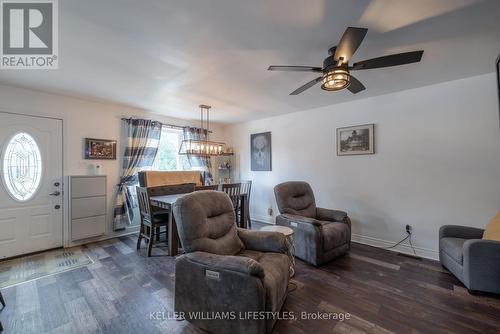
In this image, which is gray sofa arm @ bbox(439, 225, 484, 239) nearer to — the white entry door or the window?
the window

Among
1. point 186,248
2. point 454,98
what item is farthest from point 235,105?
point 454,98

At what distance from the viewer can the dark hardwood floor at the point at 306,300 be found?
1.82m

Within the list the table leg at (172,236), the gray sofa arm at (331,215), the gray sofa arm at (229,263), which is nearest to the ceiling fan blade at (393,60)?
the gray sofa arm at (229,263)

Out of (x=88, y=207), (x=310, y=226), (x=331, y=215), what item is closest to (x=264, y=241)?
(x=310, y=226)

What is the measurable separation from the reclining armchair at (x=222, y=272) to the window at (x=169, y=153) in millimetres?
3035

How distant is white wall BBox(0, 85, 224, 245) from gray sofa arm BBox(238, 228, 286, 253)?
10.3 ft

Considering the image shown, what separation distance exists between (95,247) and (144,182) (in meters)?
1.31

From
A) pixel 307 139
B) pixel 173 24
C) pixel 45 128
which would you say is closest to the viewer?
pixel 173 24

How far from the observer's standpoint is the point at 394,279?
256 centimetres

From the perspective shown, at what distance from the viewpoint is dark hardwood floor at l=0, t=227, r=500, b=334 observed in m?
1.82

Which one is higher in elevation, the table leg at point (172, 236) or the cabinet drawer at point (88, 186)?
the cabinet drawer at point (88, 186)

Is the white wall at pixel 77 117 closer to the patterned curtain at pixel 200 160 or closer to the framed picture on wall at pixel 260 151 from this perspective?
the patterned curtain at pixel 200 160

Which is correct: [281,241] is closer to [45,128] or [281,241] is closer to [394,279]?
[394,279]

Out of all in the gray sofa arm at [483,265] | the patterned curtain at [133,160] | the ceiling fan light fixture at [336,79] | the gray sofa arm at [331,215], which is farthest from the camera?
the patterned curtain at [133,160]
